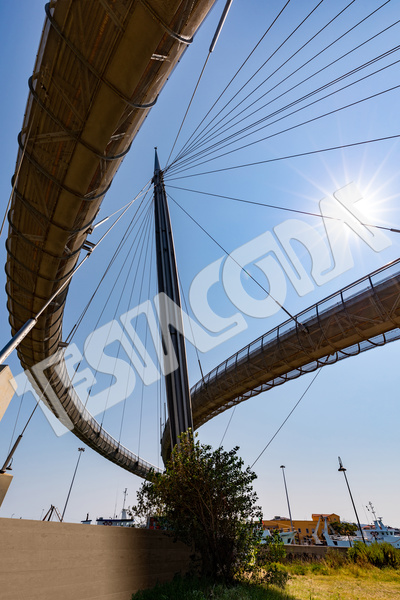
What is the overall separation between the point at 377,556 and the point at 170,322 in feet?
53.2

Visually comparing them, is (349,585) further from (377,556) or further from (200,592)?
(200,592)

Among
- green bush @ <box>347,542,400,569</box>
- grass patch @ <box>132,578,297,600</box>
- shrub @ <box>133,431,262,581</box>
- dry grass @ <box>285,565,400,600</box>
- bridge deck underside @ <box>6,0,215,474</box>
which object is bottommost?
dry grass @ <box>285,565,400,600</box>

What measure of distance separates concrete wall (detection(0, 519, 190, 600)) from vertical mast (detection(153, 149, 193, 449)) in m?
6.24

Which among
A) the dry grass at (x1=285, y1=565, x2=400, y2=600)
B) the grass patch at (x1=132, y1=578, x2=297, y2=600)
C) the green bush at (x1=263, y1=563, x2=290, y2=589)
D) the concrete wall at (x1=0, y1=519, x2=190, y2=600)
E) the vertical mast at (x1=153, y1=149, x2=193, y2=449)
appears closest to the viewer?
the concrete wall at (x1=0, y1=519, x2=190, y2=600)

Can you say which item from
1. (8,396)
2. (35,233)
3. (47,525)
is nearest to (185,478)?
(47,525)

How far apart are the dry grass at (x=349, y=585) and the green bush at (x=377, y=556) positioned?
1.22 meters

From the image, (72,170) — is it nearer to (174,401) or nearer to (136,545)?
(136,545)

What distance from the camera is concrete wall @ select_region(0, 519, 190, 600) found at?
5.55m

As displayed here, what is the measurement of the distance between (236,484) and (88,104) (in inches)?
458

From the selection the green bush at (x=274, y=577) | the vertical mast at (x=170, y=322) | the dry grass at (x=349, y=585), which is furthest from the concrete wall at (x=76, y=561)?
the vertical mast at (x=170, y=322)

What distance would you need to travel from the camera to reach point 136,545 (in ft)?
27.8

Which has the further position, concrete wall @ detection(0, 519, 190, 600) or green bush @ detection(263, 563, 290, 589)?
green bush @ detection(263, 563, 290, 589)

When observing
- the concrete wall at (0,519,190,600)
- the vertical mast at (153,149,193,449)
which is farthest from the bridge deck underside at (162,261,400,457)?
the concrete wall at (0,519,190,600)

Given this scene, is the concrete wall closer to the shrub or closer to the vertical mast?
the shrub
